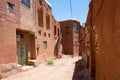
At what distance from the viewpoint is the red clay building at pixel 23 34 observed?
11.0 m

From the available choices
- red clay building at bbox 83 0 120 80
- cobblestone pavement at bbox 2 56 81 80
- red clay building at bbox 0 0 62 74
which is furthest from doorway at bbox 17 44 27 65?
red clay building at bbox 83 0 120 80

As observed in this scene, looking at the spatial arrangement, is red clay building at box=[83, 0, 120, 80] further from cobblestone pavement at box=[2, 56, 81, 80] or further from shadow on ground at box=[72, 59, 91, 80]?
cobblestone pavement at box=[2, 56, 81, 80]

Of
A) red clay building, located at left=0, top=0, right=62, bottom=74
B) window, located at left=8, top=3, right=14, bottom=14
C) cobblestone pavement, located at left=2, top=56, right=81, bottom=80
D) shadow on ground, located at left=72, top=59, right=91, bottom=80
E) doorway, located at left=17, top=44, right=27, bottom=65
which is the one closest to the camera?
shadow on ground, located at left=72, top=59, right=91, bottom=80

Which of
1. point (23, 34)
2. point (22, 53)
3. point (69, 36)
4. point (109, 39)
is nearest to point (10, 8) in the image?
point (23, 34)

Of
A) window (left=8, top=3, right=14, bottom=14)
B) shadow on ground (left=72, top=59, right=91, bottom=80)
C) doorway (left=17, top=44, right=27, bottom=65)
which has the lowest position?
shadow on ground (left=72, top=59, right=91, bottom=80)

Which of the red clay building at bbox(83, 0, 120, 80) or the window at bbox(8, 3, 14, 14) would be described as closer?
the red clay building at bbox(83, 0, 120, 80)

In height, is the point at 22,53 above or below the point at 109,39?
below

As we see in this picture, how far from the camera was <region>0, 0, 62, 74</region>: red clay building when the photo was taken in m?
11.0

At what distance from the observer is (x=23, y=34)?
1515cm

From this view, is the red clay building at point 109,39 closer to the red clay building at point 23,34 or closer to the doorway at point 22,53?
the red clay building at point 23,34

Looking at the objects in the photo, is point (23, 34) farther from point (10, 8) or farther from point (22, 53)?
point (10, 8)

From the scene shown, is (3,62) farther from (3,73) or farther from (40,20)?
(40,20)

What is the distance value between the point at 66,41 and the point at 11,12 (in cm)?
2139

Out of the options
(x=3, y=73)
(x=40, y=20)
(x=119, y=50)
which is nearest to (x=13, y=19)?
(x=3, y=73)
